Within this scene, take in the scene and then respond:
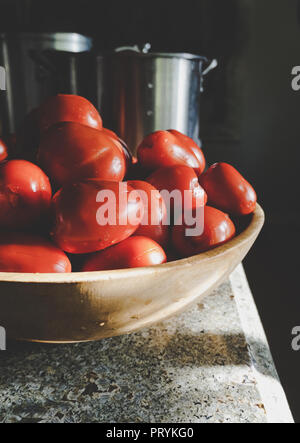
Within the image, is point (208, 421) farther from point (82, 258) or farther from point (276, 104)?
point (276, 104)

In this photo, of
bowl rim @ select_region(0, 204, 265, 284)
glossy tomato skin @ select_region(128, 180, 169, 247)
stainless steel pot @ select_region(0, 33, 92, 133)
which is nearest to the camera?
bowl rim @ select_region(0, 204, 265, 284)

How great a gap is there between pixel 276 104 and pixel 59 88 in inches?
74.3

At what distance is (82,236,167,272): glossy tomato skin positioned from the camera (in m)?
0.36

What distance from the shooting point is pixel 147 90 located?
109cm

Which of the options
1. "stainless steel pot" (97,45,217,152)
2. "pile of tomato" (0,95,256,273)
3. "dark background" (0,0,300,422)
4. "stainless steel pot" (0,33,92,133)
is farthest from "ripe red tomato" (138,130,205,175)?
"dark background" (0,0,300,422)

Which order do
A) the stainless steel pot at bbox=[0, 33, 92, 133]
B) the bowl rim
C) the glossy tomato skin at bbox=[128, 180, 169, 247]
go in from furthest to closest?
1. the stainless steel pot at bbox=[0, 33, 92, 133]
2. the glossy tomato skin at bbox=[128, 180, 169, 247]
3. the bowl rim

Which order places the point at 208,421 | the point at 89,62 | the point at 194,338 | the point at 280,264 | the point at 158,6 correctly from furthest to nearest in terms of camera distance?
1. the point at 158,6
2. the point at 280,264
3. the point at 89,62
4. the point at 194,338
5. the point at 208,421

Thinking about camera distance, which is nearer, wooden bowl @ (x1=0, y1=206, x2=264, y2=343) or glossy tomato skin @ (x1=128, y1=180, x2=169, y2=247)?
wooden bowl @ (x1=0, y1=206, x2=264, y2=343)

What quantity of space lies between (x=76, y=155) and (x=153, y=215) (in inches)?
4.2

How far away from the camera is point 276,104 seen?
102 inches

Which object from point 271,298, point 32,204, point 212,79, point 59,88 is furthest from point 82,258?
point 212,79

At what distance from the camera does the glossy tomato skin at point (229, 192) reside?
18.4 inches

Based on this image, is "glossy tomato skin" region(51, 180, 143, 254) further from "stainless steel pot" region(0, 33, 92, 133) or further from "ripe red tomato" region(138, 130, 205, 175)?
"stainless steel pot" region(0, 33, 92, 133)

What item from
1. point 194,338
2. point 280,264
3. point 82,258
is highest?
point 82,258
